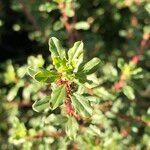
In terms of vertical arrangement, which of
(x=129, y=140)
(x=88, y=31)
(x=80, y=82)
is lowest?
(x=129, y=140)

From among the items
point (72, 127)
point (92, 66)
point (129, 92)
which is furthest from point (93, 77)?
point (129, 92)

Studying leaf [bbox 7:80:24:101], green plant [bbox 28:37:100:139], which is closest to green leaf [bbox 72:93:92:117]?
green plant [bbox 28:37:100:139]

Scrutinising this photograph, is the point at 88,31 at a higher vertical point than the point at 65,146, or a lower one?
higher

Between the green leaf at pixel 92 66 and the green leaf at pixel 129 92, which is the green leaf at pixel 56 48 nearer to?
the green leaf at pixel 92 66

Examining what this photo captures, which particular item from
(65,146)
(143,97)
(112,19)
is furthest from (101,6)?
(65,146)

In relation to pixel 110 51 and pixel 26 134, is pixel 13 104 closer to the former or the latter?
pixel 26 134

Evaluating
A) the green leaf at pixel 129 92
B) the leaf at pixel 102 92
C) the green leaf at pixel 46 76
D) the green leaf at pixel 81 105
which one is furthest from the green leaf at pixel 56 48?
the green leaf at pixel 129 92

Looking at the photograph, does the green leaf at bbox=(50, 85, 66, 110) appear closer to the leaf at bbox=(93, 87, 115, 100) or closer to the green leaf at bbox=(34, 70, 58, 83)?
the green leaf at bbox=(34, 70, 58, 83)
